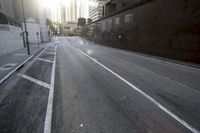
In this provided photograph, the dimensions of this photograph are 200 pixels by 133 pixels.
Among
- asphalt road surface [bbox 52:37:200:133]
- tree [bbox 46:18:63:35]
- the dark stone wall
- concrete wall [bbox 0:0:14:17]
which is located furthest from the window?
tree [bbox 46:18:63:35]

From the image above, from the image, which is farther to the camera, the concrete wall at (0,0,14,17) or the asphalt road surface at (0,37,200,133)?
the concrete wall at (0,0,14,17)

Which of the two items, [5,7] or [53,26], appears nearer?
[5,7]

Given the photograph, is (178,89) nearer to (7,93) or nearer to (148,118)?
(148,118)

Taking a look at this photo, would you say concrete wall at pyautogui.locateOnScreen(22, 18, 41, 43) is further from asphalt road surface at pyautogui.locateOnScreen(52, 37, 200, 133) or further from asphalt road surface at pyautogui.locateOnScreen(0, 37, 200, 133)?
asphalt road surface at pyautogui.locateOnScreen(52, 37, 200, 133)

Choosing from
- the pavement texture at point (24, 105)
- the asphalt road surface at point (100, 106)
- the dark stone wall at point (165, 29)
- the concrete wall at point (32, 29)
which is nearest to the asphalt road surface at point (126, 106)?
the asphalt road surface at point (100, 106)

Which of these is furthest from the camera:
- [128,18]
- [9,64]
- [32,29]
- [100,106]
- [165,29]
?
[32,29]

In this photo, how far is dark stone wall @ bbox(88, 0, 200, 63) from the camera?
42.9ft

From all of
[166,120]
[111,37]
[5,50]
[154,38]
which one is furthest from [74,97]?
[111,37]

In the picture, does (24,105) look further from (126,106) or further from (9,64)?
(9,64)

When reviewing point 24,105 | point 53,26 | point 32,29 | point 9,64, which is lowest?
point 24,105

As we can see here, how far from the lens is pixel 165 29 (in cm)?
1620

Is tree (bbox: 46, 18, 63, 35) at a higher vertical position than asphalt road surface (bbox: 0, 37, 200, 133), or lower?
higher

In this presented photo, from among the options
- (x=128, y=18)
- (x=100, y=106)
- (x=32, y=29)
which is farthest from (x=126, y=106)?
(x=32, y=29)

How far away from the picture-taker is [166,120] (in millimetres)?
4145
